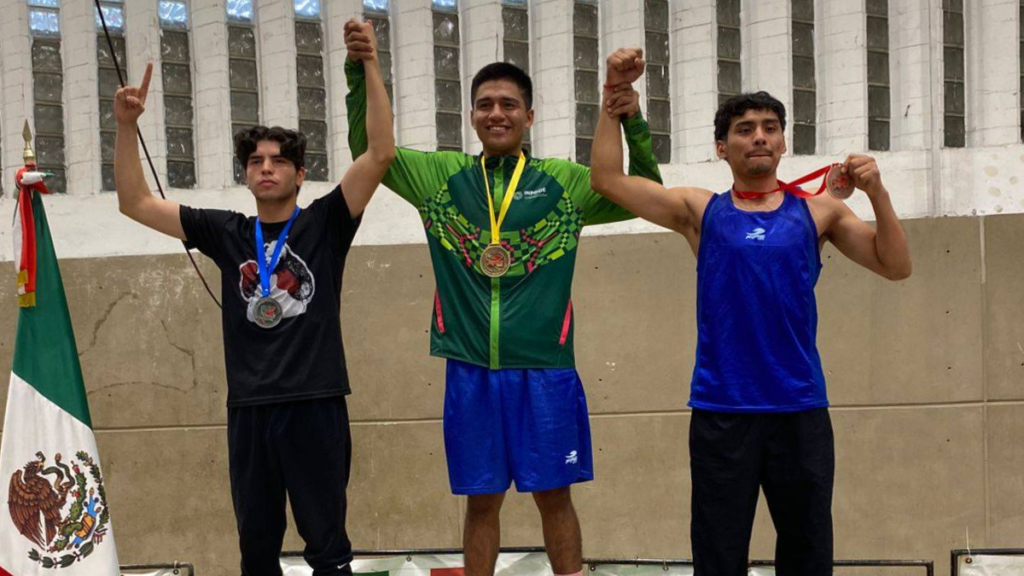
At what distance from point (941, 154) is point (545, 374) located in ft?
8.37

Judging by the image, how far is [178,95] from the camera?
15.8ft

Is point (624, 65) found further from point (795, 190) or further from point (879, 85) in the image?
point (879, 85)

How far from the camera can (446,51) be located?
4906 millimetres

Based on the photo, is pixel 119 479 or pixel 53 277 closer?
pixel 53 277

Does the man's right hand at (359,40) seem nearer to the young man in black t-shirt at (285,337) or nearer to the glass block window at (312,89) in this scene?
the young man in black t-shirt at (285,337)

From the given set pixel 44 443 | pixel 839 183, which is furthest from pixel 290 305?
pixel 839 183

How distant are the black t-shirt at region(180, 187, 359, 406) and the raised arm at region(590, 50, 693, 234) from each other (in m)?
0.77

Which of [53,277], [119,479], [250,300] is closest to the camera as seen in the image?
[250,300]

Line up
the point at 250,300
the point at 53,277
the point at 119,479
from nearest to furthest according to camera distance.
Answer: the point at 250,300
the point at 53,277
the point at 119,479

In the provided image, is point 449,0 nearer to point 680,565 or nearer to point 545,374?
point 545,374

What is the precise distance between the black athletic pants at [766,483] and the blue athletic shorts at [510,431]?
433 mm

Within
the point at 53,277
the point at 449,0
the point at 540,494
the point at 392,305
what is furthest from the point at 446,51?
the point at 540,494

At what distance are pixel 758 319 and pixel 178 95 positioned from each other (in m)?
2.94

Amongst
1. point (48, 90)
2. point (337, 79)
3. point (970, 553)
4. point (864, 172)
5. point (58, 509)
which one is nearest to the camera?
point (864, 172)
